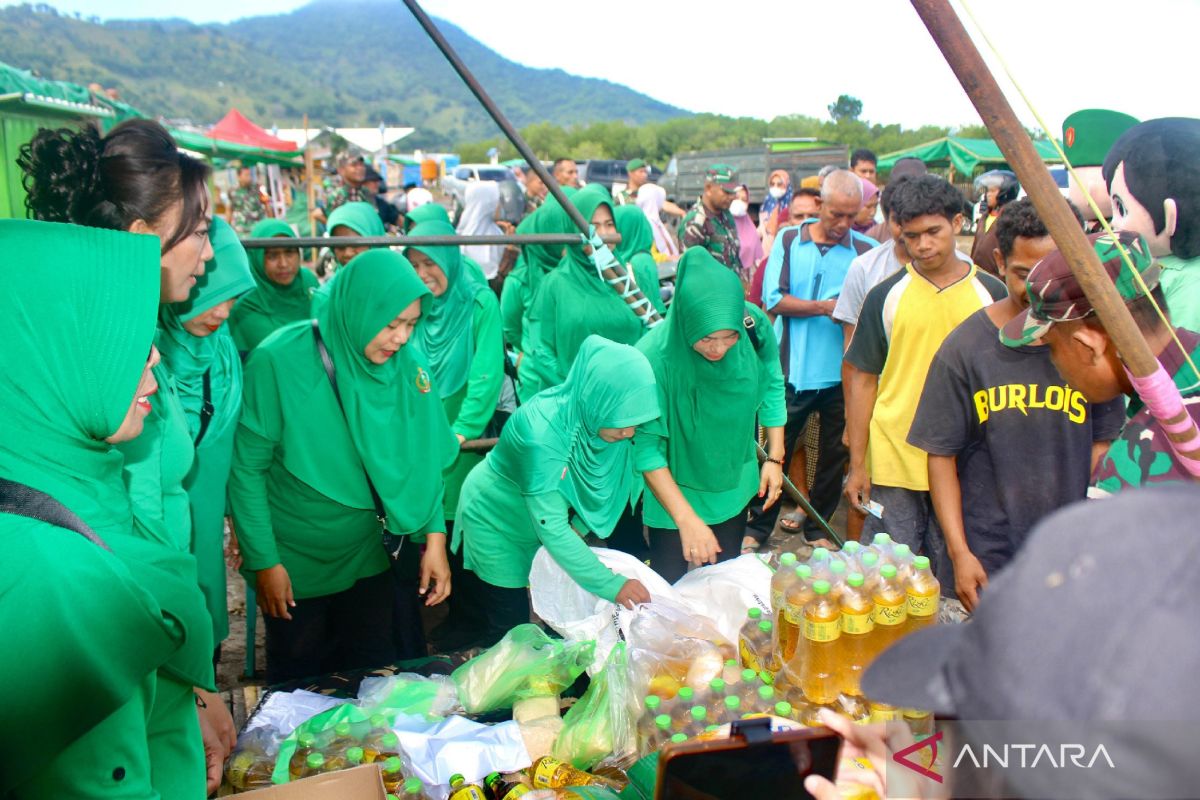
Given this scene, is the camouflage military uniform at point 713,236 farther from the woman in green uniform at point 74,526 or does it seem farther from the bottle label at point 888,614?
the woman in green uniform at point 74,526

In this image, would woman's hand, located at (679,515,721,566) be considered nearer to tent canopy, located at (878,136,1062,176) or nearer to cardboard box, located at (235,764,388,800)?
cardboard box, located at (235,764,388,800)

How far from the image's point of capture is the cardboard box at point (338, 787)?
147cm

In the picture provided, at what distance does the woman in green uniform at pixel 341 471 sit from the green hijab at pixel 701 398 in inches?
33.5

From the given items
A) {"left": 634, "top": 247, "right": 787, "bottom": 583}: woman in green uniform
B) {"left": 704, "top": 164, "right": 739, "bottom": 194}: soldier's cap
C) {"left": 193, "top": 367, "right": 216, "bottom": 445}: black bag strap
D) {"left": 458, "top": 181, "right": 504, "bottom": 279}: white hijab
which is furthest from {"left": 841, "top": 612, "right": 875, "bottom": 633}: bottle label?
{"left": 458, "top": 181, "right": 504, "bottom": 279}: white hijab

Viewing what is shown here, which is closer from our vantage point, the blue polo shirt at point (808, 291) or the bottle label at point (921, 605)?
the bottle label at point (921, 605)

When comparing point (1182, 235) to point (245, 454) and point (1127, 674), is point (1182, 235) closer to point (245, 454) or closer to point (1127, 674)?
point (1127, 674)

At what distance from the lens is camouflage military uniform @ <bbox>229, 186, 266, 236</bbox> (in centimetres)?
1389

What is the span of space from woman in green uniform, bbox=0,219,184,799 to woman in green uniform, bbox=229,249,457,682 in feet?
3.25

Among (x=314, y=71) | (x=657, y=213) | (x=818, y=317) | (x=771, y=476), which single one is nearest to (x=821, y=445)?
(x=818, y=317)

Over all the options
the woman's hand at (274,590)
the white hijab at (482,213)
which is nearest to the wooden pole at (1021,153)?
the woman's hand at (274,590)

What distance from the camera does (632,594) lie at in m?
2.13

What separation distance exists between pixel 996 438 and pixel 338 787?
1759 mm

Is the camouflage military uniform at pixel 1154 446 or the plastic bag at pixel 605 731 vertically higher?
the camouflage military uniform at pixel 1154 446

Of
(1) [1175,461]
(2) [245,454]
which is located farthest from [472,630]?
(1) [1175,461]
